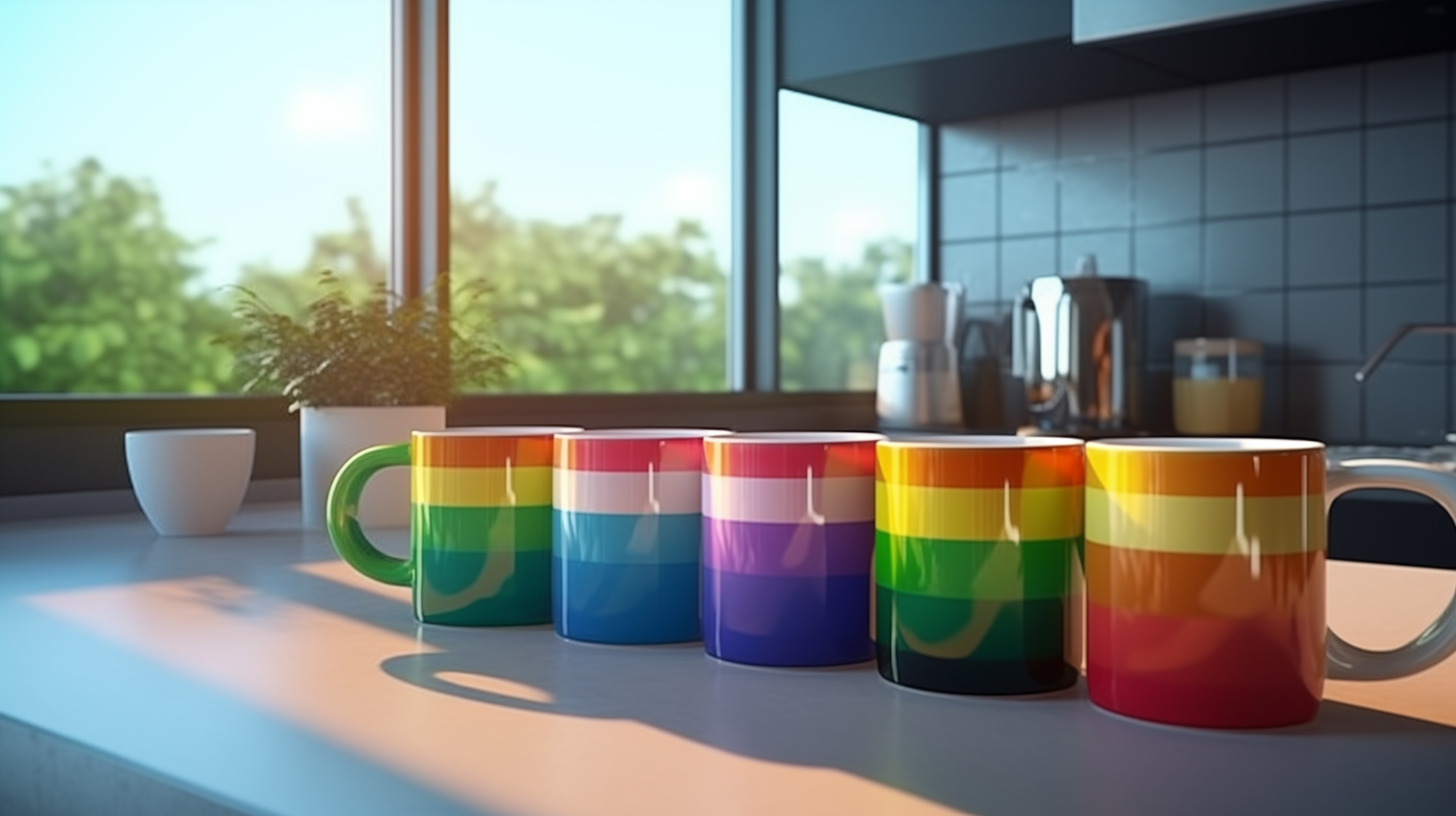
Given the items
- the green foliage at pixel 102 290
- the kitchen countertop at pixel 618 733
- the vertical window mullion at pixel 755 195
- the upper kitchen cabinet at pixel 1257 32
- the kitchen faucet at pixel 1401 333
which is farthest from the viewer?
the green foliage at pixel 102 290

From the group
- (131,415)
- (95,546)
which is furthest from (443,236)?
(95,546)

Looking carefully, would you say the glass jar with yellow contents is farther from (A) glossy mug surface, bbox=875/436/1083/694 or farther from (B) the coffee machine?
(A) glossy mug surface, bbox=875/436/1083/694

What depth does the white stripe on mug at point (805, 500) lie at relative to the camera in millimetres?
586

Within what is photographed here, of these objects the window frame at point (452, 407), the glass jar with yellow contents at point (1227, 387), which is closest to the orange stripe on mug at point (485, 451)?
the window frame at point (452, 407)

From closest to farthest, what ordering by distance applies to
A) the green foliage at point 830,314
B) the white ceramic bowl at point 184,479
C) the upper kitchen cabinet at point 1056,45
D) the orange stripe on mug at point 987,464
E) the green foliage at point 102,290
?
the orange stripe on mug at point 987,464
the white ceramic bowl at point 184,479
the upper kitchen cabinet at point 1056,45
the green foliage at point 830,314
the green foliage at point 102,290

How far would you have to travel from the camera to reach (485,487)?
0.70 metres

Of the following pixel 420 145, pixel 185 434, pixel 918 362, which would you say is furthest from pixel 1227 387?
pixel 185 434

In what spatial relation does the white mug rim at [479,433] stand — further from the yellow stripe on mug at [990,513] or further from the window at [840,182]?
the window at [840,182]

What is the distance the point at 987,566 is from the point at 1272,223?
2199mm

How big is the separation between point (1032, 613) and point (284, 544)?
75 centimetres

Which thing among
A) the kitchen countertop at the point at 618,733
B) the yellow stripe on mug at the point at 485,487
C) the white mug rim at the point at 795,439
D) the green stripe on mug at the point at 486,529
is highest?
the white mug rim at the point at 795,439

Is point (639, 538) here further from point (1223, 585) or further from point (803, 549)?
point (1223, 585)

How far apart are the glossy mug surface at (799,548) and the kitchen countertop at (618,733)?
1cm

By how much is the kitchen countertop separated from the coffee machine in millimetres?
1886
